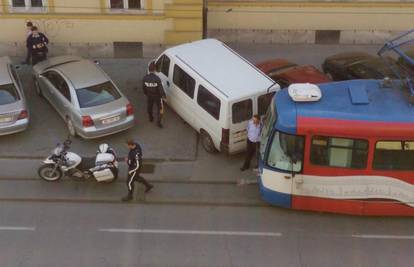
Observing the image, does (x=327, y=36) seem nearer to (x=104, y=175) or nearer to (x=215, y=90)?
(x=215, y=90)

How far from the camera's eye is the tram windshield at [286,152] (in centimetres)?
1216

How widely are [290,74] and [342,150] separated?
192 inches

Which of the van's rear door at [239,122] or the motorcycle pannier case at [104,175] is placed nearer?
the motorcycle pannier case at [104,175]

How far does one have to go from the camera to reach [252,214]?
13.1m

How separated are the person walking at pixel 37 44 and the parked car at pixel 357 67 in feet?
26.4

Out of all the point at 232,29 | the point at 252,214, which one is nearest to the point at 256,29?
the point at 232,29

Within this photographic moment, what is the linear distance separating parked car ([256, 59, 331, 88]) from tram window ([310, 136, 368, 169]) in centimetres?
442

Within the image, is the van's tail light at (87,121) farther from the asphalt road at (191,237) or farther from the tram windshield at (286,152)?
the tram windshield at (286,152)

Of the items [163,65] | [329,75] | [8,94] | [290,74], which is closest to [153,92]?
[163,65]

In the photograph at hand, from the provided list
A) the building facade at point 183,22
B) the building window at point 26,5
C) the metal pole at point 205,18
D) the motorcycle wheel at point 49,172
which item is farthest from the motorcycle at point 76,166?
the metal pole at point 205,18

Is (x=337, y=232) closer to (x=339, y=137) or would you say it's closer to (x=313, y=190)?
(x=313, y=190)

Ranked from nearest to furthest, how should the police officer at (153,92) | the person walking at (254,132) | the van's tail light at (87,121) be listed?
1. the person walking at (254,132)
2. the van's tail light at (87,121)
3. the police officer at (153,92)

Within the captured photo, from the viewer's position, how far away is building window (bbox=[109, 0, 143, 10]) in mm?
19000

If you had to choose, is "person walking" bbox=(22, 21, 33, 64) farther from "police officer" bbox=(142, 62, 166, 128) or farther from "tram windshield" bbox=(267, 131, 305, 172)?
"tram windshield" bbox=(267, 131, 305, 172)
